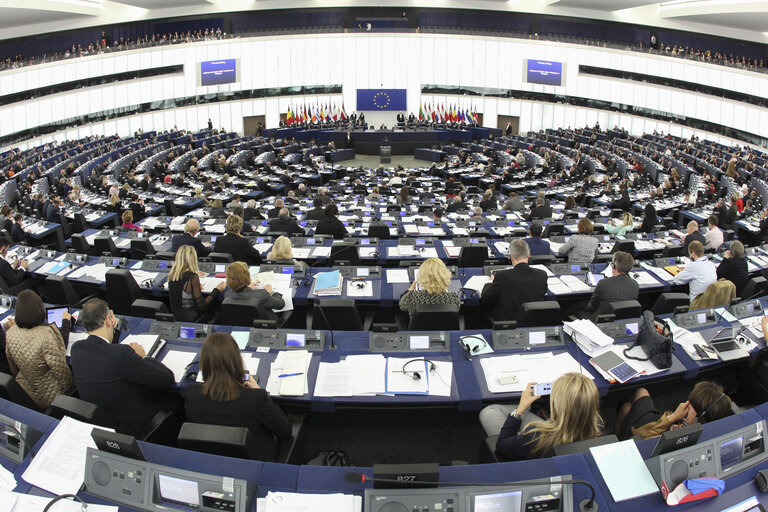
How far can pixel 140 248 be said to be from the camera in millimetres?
7406

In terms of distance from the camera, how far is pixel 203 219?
9.85m

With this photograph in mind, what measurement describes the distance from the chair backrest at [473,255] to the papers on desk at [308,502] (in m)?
4.73

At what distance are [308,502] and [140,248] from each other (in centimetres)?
606

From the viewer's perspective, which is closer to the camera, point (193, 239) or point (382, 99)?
point (193, 239)

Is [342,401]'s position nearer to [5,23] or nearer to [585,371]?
[585,371]

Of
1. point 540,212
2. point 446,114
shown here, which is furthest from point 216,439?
point 446,114

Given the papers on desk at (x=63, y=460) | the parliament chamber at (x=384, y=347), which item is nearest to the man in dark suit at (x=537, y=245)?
the parliament chamber at (x=384, y=347)

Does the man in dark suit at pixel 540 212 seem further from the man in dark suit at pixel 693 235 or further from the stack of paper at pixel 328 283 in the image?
the stack of paper at pixel 328 283

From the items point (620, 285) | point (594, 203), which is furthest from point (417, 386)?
point (594, 203)

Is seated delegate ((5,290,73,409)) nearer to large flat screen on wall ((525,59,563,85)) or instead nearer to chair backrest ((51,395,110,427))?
chair backrest ((51,395,110,427))

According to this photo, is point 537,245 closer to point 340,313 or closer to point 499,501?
point 340,313

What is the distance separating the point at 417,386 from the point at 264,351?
1.35 m

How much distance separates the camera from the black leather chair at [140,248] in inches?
289

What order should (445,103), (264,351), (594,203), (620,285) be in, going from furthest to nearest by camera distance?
(445,103)
(594,203)
(620,285)
(264,351)
